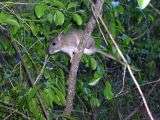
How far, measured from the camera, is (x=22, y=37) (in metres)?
2.42

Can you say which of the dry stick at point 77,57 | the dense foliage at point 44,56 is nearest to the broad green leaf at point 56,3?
the dense foliage at point 44,56

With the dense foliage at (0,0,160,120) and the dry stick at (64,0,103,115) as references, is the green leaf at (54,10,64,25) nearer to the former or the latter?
the dense foliage at (0,0,160,120)

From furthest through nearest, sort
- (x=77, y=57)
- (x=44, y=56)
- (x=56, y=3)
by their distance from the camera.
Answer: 1. (x=44, y=56)
2. (x=56, y=3)
3. (x=77, y=57)

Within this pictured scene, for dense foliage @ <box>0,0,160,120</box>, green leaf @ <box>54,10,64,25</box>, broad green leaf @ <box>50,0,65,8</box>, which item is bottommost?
dense foliage @ <box>0,0,160,120</box>

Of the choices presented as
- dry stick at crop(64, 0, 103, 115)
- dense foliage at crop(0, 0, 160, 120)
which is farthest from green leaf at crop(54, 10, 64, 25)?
dry stick at crop(64, 0, 103, 115)

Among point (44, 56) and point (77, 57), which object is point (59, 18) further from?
point (44, 56)

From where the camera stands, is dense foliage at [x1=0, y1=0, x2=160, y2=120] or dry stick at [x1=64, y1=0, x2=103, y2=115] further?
dense foliage at [x1=0, y1=0, x2=160, y2=120]

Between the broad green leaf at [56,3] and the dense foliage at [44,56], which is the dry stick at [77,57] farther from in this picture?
the broad green leaf at [56,3]

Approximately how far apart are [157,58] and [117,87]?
99 cm

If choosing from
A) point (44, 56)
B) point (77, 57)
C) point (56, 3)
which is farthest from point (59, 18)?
point (44, 56)

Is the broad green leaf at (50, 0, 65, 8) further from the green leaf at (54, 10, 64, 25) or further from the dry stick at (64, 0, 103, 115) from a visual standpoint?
the dry stick at (64, 0, 103, 115)

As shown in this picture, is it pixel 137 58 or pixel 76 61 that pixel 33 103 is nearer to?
pixel 76 61

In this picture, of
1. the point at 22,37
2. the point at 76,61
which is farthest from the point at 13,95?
the point at 76,61

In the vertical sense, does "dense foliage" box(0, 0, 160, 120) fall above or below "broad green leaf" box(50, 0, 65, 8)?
below
